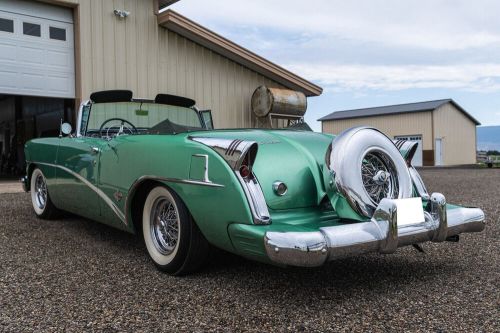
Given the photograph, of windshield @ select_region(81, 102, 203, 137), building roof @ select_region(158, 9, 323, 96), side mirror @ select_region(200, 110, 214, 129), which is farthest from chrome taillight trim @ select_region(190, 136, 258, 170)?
building roof @ select_region(158, 9, 323, 96)

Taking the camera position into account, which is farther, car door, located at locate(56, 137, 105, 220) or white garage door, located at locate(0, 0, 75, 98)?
white garage door, located at locate(0, 0, 75, 98)

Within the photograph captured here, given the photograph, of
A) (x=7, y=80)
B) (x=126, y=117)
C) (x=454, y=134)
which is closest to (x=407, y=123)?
(x=454, y=134)

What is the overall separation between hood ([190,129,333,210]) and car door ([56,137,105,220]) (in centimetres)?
123

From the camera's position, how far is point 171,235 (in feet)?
10.1

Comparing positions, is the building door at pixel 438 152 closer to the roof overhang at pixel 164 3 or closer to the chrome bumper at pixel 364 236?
the roof overhang at pixel 164 3

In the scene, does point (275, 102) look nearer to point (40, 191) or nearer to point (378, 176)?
point (40, 191)

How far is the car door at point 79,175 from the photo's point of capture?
376 cm

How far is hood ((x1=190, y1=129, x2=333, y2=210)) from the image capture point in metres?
2.70

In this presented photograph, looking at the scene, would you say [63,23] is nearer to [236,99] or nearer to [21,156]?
[236,99]

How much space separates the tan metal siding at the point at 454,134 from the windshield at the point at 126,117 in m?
27.1

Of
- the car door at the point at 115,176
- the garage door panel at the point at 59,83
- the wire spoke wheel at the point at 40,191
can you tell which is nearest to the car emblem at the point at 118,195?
the car door at the point at 115,176

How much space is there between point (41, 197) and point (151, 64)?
645 centimetres

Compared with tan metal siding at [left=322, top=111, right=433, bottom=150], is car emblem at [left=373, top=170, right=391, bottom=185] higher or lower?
lower

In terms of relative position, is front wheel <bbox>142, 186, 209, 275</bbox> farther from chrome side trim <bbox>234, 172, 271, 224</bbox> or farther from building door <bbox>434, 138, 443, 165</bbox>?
building door <bbox>434, 138, 443, 165</bbox>
